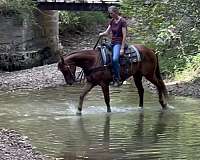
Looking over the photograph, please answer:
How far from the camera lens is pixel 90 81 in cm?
1254

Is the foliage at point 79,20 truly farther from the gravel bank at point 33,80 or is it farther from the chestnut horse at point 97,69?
the chestnut horse at point 97,69

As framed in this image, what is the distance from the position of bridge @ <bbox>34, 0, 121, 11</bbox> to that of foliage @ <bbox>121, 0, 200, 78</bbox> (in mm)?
7024

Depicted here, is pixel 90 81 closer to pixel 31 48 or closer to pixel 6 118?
pixel 6 118

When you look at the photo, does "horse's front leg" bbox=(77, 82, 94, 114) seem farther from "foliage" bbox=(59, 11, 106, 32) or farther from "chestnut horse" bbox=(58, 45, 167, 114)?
"foliage" bbox=(59, 11, 106, 32)

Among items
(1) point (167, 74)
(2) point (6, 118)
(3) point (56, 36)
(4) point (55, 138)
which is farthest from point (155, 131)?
(3) point (56, 36)

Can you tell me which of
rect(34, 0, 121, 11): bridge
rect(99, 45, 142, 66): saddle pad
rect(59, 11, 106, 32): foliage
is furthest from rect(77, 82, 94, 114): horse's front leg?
rect(59, 11, 106, 32): foliage

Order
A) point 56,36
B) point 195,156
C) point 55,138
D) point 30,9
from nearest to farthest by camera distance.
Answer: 1. point 195,156
2. point 55,138
3. point 30,9
4. point 56,36

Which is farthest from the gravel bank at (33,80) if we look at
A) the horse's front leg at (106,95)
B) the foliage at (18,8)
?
the horse's front leg at (106,95)

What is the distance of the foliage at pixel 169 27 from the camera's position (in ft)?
51.6

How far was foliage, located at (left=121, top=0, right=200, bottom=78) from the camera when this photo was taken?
15.7m

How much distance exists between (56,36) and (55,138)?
17665mm

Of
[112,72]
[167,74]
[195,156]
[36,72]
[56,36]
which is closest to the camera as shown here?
[195,156]

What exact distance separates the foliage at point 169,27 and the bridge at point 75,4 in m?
7.02

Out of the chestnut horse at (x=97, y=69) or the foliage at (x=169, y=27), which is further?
the foliage at (x=169, y=27)
